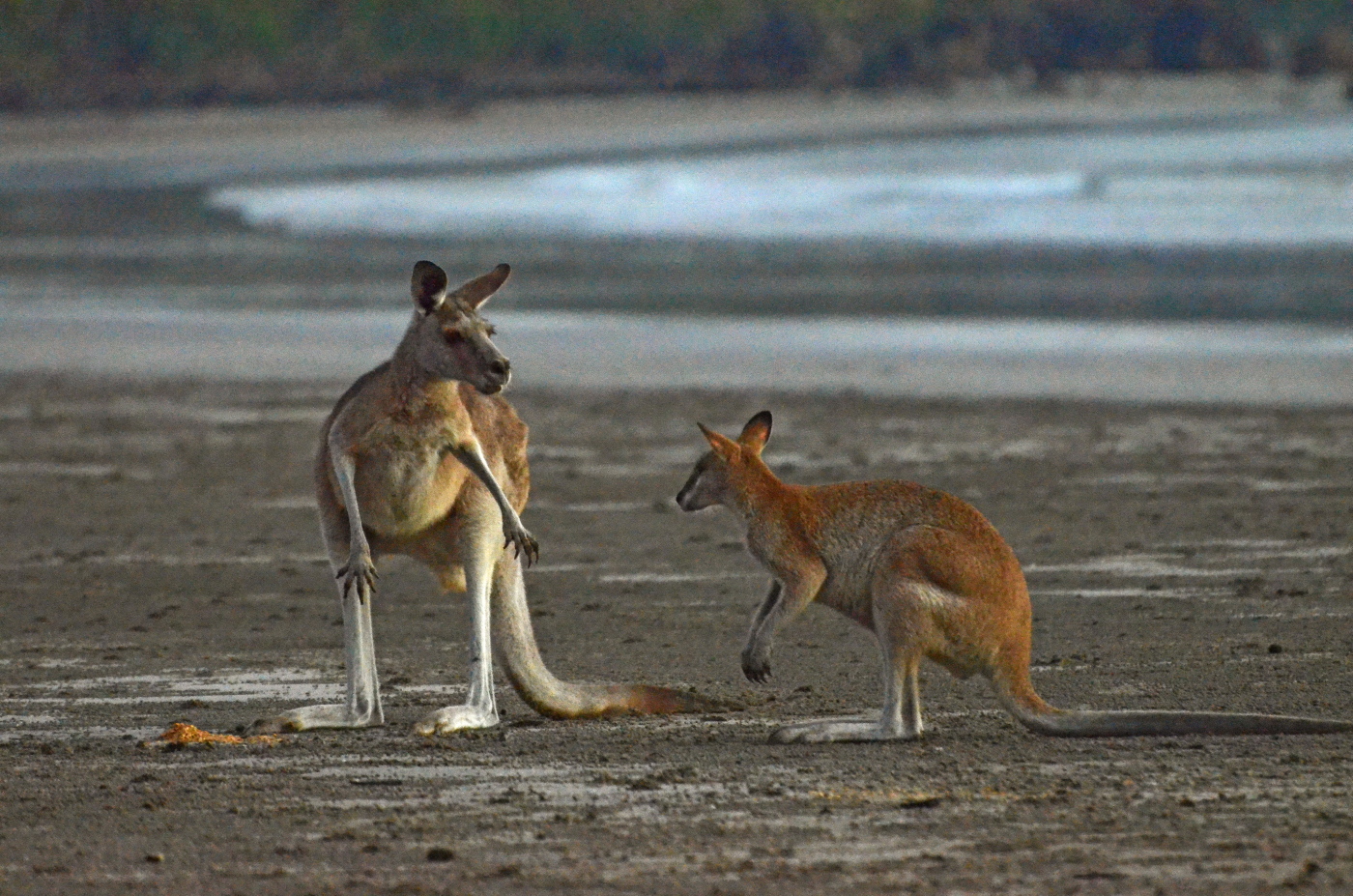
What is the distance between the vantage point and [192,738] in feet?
19.0

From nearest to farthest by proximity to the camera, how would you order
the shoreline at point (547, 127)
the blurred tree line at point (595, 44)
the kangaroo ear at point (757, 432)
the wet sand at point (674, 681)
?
1. the wet sand at point (674, 681)
2. the kangaroo ear at point (757, 432)
3. the shoreline at point (547, 127)
4. the blurred tree line at point (595, 44)

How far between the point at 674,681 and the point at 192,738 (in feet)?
4.48

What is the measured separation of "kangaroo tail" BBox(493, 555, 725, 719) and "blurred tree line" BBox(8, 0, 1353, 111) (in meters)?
57.8

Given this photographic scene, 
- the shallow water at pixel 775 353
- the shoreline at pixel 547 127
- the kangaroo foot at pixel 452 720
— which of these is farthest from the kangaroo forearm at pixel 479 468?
the shoreline at pixel 547 127

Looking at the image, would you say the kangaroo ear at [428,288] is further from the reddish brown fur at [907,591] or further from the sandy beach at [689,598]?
the sandy beach at [689,598]

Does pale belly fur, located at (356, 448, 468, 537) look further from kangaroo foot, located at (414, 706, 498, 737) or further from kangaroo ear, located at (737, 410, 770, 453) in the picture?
kangaroo ear, located at (737, 410, 770, 453)

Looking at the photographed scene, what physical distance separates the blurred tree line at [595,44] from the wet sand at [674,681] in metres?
53.5

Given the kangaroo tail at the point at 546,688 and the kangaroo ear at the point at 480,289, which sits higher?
the kangaroo ear at the point at 480,289

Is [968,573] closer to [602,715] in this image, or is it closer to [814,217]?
[602,715]

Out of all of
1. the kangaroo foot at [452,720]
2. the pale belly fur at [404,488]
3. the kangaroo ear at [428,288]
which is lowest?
the kangaroo foot at [452,720]

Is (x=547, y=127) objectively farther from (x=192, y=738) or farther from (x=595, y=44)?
(x=192, y=738)

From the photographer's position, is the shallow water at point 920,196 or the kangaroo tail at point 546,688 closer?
the kangaroo tail at point 546,688

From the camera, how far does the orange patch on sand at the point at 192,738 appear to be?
5.78 meters

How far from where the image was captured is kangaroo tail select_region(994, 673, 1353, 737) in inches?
215
